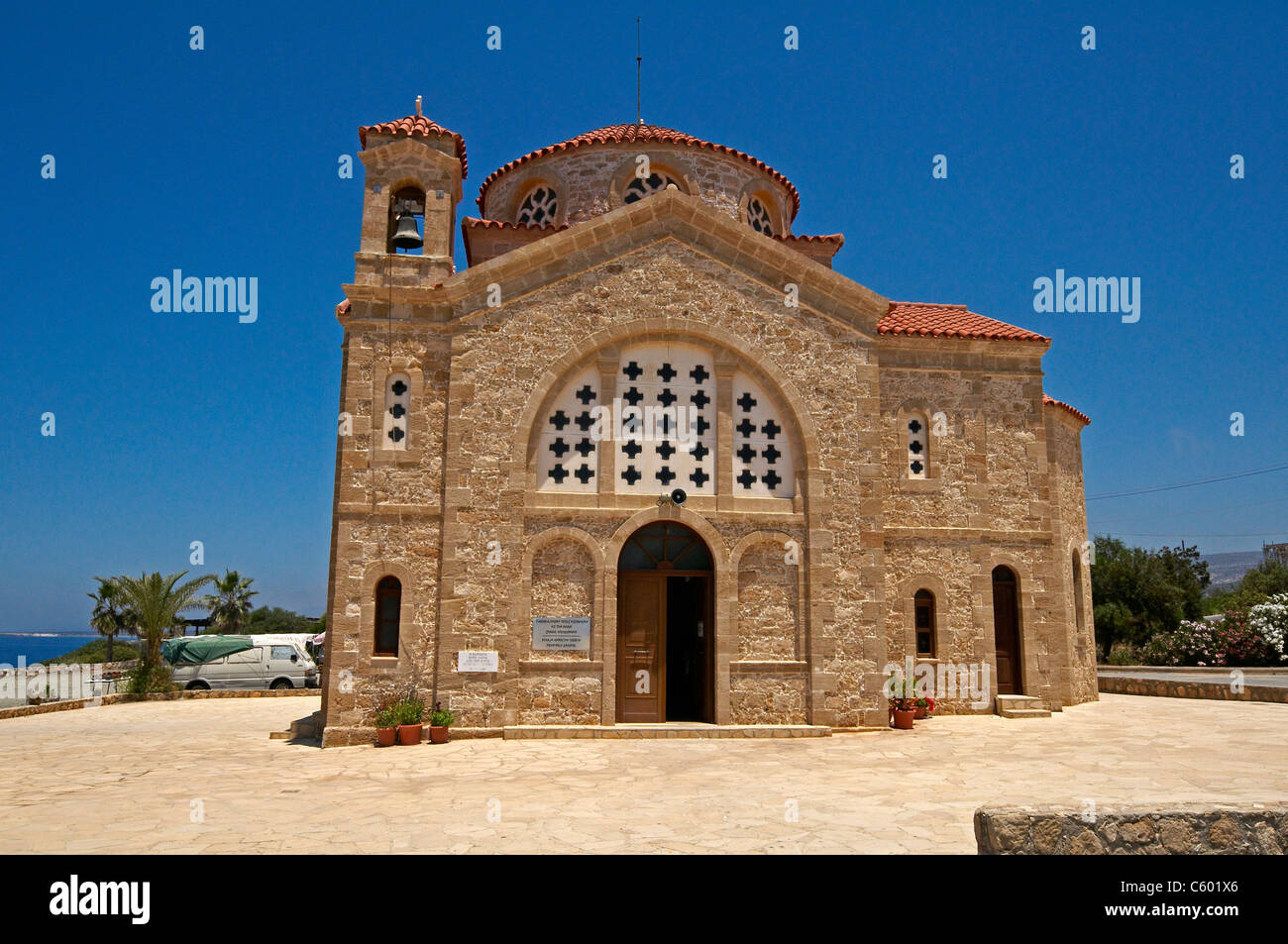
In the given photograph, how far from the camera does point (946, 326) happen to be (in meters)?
17.2

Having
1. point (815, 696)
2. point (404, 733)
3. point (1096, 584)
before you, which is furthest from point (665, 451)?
point (1096, 584)

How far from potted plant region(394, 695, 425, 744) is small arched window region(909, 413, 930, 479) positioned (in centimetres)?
961

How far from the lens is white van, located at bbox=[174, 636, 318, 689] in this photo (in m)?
25.9

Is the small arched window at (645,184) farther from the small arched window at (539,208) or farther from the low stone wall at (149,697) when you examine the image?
the low stone wall at (149,697)

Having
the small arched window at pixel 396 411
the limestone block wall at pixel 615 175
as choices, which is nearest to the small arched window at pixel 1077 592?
the limestone block wall at pixel 615 175

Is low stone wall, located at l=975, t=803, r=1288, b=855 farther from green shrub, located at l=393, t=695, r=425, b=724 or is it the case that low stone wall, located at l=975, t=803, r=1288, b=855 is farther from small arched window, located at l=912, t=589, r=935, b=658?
small arched window, located at l=912, t=589, r=935, b=658

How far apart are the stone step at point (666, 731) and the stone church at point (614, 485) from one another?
121 mm

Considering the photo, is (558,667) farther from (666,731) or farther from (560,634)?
(666,731)

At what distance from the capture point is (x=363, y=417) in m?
14.0

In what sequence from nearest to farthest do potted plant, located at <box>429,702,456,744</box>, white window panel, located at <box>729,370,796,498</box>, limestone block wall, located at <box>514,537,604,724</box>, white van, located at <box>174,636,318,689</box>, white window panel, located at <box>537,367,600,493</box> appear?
potted plant, located at <box>429,702,456,744</box> → limestone block wall, located at <box>514,537,604,724</box> → white window panel, located at <box>537,367,600,493</box> → white window panel, located at <box>729,370,796,498</box> → white van, located at <box>174,636,318,689</box>

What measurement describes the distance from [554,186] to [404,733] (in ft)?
36.9

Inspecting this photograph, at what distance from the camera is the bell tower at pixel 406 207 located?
1459cm

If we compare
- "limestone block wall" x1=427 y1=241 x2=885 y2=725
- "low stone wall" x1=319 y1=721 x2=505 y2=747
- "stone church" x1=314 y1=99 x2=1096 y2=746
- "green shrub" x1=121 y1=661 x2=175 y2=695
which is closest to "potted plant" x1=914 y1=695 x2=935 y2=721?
"stone church" x1=314 y1=99 x2=1096 y2=746

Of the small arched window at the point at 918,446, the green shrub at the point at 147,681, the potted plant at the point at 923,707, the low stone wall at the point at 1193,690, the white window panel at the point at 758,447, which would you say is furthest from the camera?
the green shrub at the point at 147,681
